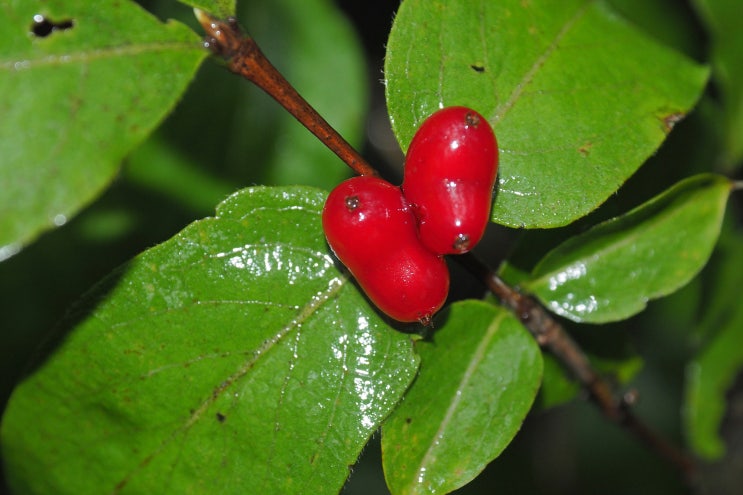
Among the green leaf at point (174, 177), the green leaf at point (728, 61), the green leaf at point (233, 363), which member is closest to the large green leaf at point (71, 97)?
the green leaf at point (233, 363)

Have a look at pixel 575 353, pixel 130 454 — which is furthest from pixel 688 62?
pixel 130 454

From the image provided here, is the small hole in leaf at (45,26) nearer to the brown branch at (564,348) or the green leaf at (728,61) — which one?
the brown branch at (564,348)

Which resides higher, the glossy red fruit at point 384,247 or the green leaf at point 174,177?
the glossy red fruit at point 384,247

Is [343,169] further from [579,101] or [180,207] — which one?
[579,101]

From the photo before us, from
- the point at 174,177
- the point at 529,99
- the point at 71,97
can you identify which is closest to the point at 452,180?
the point at 529,99

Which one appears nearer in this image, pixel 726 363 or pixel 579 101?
pixel 579 101

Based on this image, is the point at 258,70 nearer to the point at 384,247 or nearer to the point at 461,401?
the point at 384,247

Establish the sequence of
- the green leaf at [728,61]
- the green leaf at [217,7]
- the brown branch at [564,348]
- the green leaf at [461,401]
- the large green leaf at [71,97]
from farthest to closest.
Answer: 1. the green leaf at [728,61]
2. the brown branch at [564,348]
3. the green leaf at [461,401]
4. the green leaf at [217,7]
5. the large green leaf at [71,97]

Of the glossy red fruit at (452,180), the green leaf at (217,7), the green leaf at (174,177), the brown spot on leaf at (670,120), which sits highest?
the brown spot on leaf at (670,120)
